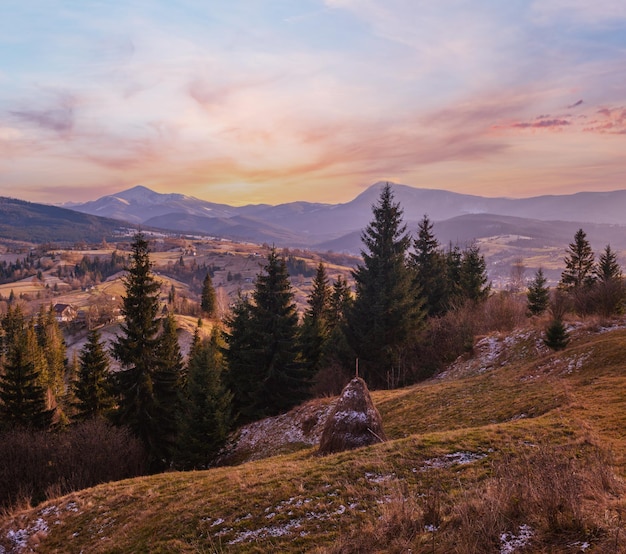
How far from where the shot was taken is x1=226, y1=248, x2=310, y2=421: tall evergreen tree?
35375 millimetres

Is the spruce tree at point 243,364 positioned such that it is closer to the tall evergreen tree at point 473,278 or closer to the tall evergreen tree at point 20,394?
the tall evergreen tree at point 20,394

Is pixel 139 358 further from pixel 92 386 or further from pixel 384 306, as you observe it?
pixel 384 306

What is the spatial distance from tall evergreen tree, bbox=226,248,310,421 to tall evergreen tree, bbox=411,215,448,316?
19.4m

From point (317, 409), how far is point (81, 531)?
17.7 meters

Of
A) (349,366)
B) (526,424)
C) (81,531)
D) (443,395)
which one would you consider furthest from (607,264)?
(81,531)

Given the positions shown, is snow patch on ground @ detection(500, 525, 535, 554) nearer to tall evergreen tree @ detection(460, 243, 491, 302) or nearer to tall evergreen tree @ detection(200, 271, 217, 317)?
tall evergreen tree @ detection(460, 243, 491, 302)

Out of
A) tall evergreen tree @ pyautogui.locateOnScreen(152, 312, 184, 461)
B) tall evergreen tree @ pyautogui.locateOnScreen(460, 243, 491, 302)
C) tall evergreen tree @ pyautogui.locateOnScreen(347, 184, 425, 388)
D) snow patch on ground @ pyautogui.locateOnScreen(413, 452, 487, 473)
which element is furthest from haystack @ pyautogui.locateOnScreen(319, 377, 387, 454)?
tall evergreen tree @ pyautogui.locateOnScreen(460, 243, 491, 302)

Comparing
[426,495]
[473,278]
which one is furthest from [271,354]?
[473,278]

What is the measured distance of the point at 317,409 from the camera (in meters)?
27.4

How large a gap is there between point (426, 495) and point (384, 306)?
2758 cm

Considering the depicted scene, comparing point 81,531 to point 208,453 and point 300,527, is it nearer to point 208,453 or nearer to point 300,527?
point 300,527

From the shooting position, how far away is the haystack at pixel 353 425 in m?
13.8

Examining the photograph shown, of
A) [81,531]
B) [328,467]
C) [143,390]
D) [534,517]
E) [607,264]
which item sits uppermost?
[607,264]

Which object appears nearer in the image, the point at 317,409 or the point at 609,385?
the point at 609,385
